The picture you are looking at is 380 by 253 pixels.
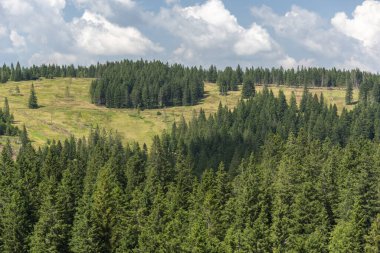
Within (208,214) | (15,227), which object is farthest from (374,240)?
(15,227)

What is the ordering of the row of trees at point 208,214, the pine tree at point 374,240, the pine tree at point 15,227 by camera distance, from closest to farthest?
the pine tree at point 374,240 → the row of trees at point 208,214 → the pine tree at point 15,227

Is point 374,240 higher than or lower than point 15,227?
higher

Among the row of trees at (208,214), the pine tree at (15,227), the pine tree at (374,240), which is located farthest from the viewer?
the pine tree at (15,227)

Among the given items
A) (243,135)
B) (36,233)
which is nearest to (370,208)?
(36,233)

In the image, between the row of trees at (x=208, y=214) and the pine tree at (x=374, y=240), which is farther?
the row of trees at (x=208, y=214)

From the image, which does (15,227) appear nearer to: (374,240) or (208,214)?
(208,214)

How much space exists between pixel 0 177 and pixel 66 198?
74.0ft

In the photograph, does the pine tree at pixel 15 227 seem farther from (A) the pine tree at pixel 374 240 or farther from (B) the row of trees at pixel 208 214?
(A) the pine tree at pixel 374 240

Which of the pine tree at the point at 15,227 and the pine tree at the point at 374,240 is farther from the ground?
the pine tree at the point at 374,240

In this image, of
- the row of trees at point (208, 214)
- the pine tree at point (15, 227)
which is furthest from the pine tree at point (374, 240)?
the pine tree at point (15, 227)

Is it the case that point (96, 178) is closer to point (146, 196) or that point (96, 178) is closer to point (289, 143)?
point (146, 196)

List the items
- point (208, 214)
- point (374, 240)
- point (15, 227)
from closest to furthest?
point (374, 240) → point (15, 227) → point (208, 214)

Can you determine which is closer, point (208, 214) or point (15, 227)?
point (15, 227)

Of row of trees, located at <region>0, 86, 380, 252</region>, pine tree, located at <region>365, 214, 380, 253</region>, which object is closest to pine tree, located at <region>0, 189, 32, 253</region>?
row of trees, located at <region>0, 86, 380, 252</region>
